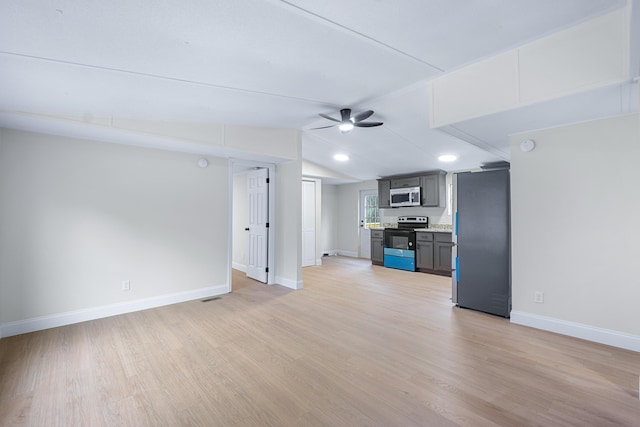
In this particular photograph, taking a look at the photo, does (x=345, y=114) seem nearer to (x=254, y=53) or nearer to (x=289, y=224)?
(x=254, y=53)

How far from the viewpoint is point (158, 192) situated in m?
4.07

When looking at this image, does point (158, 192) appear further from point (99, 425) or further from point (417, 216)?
point (417, 216)

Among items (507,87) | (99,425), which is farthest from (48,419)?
(507,87)

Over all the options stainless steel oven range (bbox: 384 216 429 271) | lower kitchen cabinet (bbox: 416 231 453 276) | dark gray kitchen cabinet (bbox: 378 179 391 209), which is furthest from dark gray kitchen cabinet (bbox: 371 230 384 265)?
lower kitchen cabinet (bbox: 416 231 453 276)

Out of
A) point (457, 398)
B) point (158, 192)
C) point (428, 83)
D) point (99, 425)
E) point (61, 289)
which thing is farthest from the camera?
point (158, 192)

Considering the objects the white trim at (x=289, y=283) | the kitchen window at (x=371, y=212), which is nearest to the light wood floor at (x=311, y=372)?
the white trim at (x=289, y=283)

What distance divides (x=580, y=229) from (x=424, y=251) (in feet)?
11.2

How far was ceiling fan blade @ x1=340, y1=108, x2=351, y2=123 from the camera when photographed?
3.71m

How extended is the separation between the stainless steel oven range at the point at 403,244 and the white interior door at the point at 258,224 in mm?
3121

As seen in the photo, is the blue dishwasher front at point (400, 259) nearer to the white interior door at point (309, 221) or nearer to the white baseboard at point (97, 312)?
the white interior door at point (309, 221)

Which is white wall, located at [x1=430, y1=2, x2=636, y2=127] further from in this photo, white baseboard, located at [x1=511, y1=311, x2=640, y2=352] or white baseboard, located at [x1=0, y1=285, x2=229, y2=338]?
white baseboard, located at [x1=0, y1=285, x2=229, y2=338]

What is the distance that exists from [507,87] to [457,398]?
2.64 m

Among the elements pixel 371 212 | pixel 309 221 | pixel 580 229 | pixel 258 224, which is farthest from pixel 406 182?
pixel 580 229

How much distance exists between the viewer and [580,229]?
10.1ft
